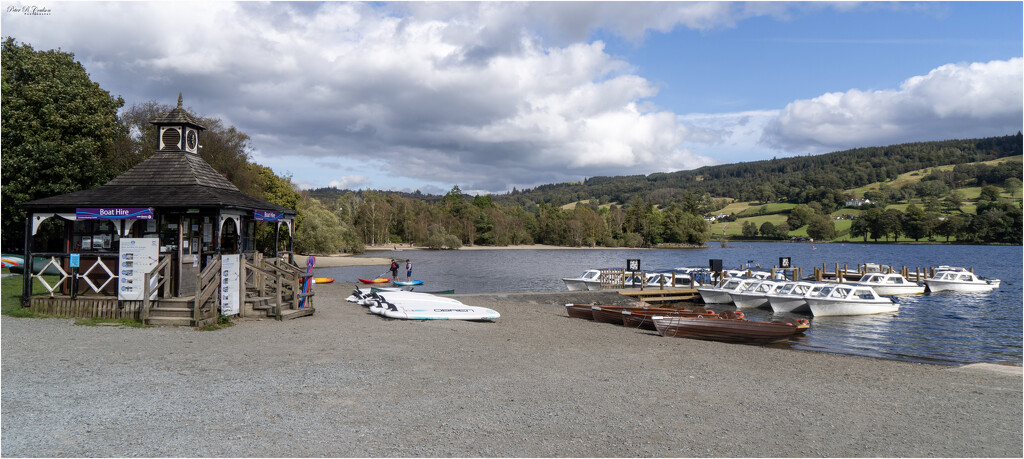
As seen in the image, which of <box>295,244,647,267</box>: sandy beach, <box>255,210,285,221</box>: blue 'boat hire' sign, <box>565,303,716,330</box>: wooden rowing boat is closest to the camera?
Answer: <box>255,210,285,221</box>: blue 'boat hire' sign

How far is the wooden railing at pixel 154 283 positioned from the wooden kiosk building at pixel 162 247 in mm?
29

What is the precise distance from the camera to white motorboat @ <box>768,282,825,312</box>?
3140 cm

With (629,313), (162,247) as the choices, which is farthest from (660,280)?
(162,247)

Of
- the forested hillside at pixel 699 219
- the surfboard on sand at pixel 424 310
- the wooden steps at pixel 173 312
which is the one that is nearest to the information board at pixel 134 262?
the wooden steps at pixel 173 312

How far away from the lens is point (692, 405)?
10016mm

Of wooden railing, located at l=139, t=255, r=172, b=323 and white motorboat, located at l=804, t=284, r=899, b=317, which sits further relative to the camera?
white motorboat, located at l=804, t=284, r=899, b=317

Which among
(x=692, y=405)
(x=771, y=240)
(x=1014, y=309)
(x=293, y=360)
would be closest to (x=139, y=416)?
(x=293, y=360)

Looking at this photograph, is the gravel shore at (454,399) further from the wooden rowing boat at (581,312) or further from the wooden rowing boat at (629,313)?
the wooden rowing boat at (581,312)

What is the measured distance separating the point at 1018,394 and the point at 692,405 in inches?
308

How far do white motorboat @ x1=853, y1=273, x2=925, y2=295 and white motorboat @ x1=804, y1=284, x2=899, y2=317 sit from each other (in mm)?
12004

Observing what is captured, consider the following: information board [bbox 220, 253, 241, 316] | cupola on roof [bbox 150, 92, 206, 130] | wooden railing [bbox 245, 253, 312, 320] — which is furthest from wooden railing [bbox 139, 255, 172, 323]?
cupola on roof [bbox 150, 92, 206, 130]

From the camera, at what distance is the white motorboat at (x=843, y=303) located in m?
30.7

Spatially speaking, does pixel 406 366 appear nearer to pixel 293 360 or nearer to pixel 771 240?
pixel 293 360

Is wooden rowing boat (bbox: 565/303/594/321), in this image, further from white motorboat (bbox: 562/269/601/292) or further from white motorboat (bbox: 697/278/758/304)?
white motorboat (bbox: 562/269/601/292)
